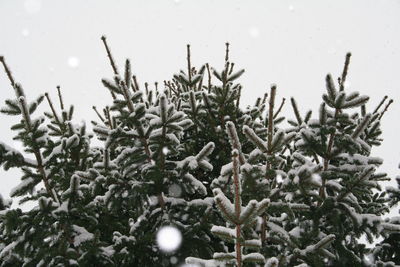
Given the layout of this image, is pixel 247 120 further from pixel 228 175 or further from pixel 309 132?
pixel 228 175

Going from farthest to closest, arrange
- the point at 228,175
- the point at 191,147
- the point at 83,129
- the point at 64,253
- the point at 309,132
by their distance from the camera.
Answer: the point at 191,147 < the point at 83,129 < the point at 309,132 < the point at 64,253 < the point at 228,175

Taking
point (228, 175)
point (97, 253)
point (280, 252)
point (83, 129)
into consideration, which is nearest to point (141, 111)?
point (83, 129)

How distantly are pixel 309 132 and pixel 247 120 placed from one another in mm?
1804

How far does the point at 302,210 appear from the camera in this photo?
12.9 feet

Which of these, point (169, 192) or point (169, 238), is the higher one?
point (169, 192)

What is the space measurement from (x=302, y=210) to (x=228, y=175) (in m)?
1.11

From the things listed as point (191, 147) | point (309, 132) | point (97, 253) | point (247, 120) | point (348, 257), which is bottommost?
point (348, 257)

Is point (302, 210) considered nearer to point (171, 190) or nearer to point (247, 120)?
point (171, 190)

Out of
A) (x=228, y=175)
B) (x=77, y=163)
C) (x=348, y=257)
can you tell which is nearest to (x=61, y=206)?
(x=77, y=163)

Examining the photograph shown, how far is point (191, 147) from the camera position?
5.55 meters

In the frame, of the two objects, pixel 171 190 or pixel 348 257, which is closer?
pixel 348 257

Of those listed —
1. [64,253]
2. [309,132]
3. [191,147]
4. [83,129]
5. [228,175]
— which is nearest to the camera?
[228,175]

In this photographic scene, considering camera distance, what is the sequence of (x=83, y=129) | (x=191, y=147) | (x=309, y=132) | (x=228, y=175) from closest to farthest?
1. (x=228, y=175)
2. (x=309, y=132)
3. (x=83, y=129)
4. (x=191, y=147)

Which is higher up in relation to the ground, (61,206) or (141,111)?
(141,111)
